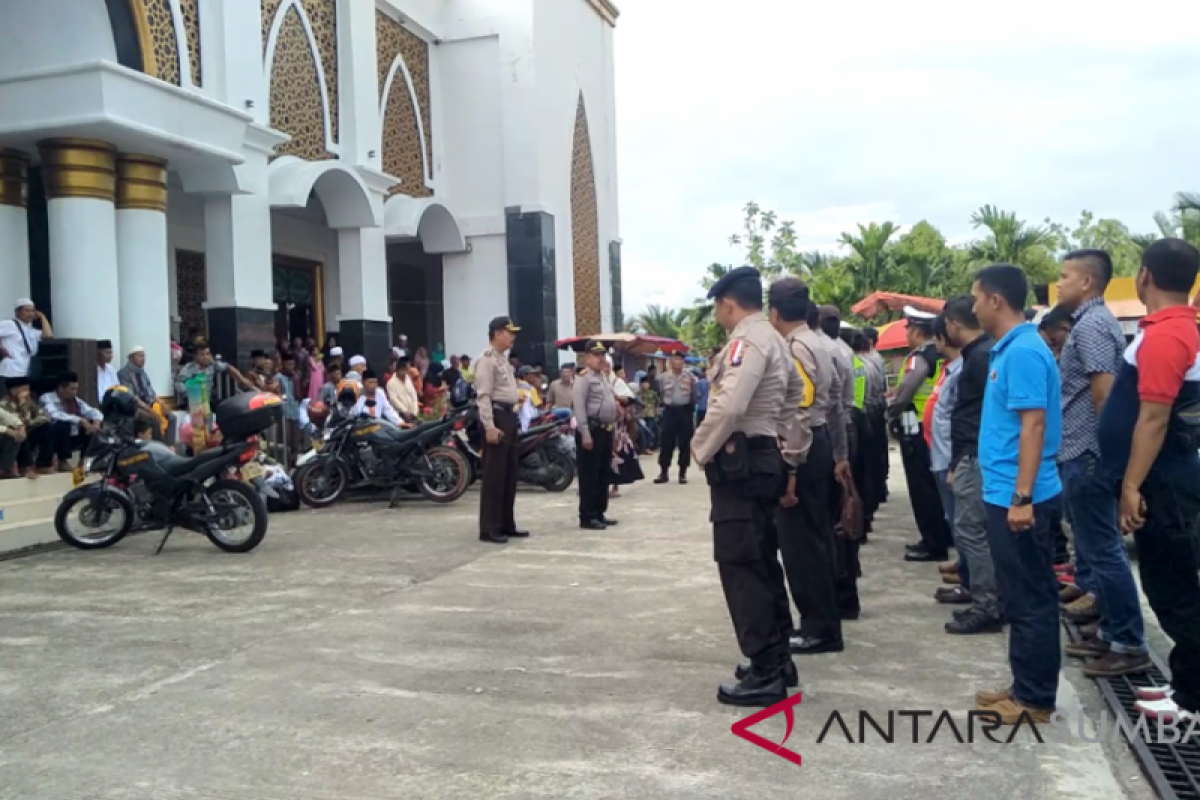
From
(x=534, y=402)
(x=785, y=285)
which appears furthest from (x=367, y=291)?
(x=785, y=285)

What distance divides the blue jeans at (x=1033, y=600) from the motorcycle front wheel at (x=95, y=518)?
20.9ft

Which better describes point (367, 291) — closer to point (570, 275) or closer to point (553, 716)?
point (570, 275)

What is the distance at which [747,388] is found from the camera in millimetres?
3773

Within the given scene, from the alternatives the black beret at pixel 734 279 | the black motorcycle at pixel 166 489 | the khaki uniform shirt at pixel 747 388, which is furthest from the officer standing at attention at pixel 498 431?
the khaki uniform shirt at pixel 747 388

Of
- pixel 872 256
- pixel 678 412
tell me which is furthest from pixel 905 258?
pixel 678 412

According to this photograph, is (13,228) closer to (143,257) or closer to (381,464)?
(143,257)

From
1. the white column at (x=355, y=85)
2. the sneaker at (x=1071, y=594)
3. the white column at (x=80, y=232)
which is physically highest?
the white column at (x=355, y=85)

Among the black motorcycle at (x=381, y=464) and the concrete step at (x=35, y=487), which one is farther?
the black motorcycle at (x=381, y=464)

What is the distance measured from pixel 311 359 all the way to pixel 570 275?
684cm

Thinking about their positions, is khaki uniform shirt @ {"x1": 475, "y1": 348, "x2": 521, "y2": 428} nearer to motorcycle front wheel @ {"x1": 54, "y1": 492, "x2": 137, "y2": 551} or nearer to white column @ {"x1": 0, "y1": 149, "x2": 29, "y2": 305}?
motorcycle front wheel @ {"x1": 54, "y1": 492, "x2": 137, "y2": 551}

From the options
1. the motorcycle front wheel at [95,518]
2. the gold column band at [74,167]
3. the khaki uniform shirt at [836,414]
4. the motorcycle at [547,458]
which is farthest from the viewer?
the motorcycle at [547,458]

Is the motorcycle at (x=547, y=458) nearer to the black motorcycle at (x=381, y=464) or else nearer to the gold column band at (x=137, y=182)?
the black motorcycle at (x=381, y=464)

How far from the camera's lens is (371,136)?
45.0 ft

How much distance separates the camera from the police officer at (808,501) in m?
4.46
